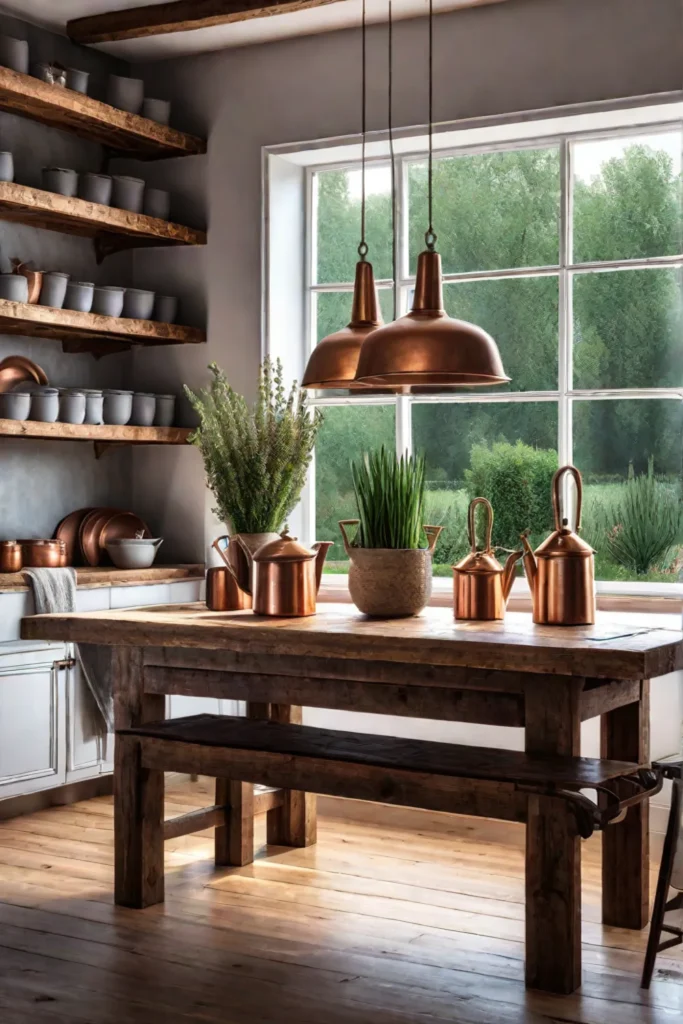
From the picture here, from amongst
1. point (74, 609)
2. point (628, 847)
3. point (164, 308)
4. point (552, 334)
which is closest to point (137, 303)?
point (164, 308)

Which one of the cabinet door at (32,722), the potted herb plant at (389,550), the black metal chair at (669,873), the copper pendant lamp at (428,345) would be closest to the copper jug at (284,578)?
the potted herb plant at (389,550)

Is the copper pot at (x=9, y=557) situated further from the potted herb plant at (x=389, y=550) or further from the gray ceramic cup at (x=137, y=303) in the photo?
the potted herb plant at (x=389, y=550)

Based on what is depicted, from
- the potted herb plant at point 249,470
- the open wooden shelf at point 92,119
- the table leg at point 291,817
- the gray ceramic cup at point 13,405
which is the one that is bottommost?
the table leg at point 291,817

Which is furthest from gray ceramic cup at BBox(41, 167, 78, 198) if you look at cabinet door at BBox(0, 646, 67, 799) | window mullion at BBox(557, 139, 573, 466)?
window mullion at BBox(557, 139, 573, 466)

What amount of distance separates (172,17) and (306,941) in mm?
3844

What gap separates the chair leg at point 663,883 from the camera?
10.8ft

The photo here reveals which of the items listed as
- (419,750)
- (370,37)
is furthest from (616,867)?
(370,37)

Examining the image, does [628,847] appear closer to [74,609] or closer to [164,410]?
[74,609]

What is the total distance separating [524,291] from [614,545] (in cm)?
115

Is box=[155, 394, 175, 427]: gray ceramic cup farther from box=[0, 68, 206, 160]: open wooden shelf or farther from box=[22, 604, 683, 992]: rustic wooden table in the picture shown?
box=[22, 604, 683, 992]: rustic wooden table

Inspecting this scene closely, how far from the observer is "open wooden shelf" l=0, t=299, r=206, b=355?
5.32 metres

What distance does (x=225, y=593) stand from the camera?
429 cm

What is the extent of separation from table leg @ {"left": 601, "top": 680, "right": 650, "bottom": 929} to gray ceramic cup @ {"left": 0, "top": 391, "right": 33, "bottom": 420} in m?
2.77

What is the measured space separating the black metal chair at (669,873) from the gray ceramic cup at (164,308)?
11.5 feet
